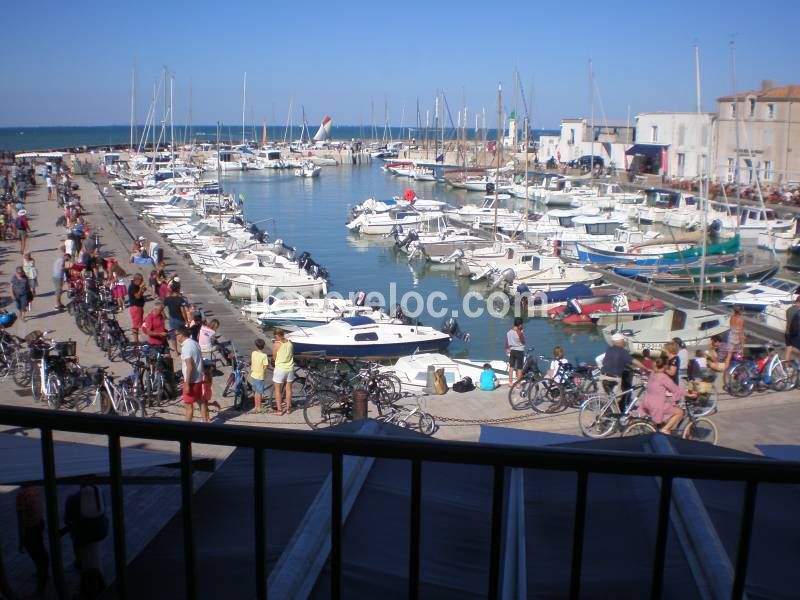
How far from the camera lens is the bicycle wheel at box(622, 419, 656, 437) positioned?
932 cm

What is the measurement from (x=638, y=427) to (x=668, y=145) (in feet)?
196

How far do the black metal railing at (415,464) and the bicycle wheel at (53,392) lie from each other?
9.41 metres

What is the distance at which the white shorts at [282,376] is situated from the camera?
1106cm

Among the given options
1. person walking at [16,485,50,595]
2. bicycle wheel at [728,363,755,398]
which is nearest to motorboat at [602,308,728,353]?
bicycle wheel at [728,363,755,398]

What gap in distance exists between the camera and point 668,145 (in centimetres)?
6438

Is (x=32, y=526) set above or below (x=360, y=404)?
above

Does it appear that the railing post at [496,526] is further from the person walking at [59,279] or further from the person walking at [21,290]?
the person walking at [59,279]

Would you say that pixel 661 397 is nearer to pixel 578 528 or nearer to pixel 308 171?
pixel 578 528

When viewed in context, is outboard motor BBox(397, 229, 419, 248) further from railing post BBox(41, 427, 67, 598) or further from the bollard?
railing post BBox(41, 427, 67, 598)

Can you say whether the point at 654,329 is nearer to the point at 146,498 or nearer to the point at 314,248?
the point at 146,498

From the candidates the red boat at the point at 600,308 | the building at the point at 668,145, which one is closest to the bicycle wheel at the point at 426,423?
the red boat at the point at 600,308

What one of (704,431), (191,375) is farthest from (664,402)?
(191,375)

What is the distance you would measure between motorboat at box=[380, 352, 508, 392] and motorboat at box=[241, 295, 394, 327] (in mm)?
5136

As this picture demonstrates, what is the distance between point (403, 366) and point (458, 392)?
2702mm
